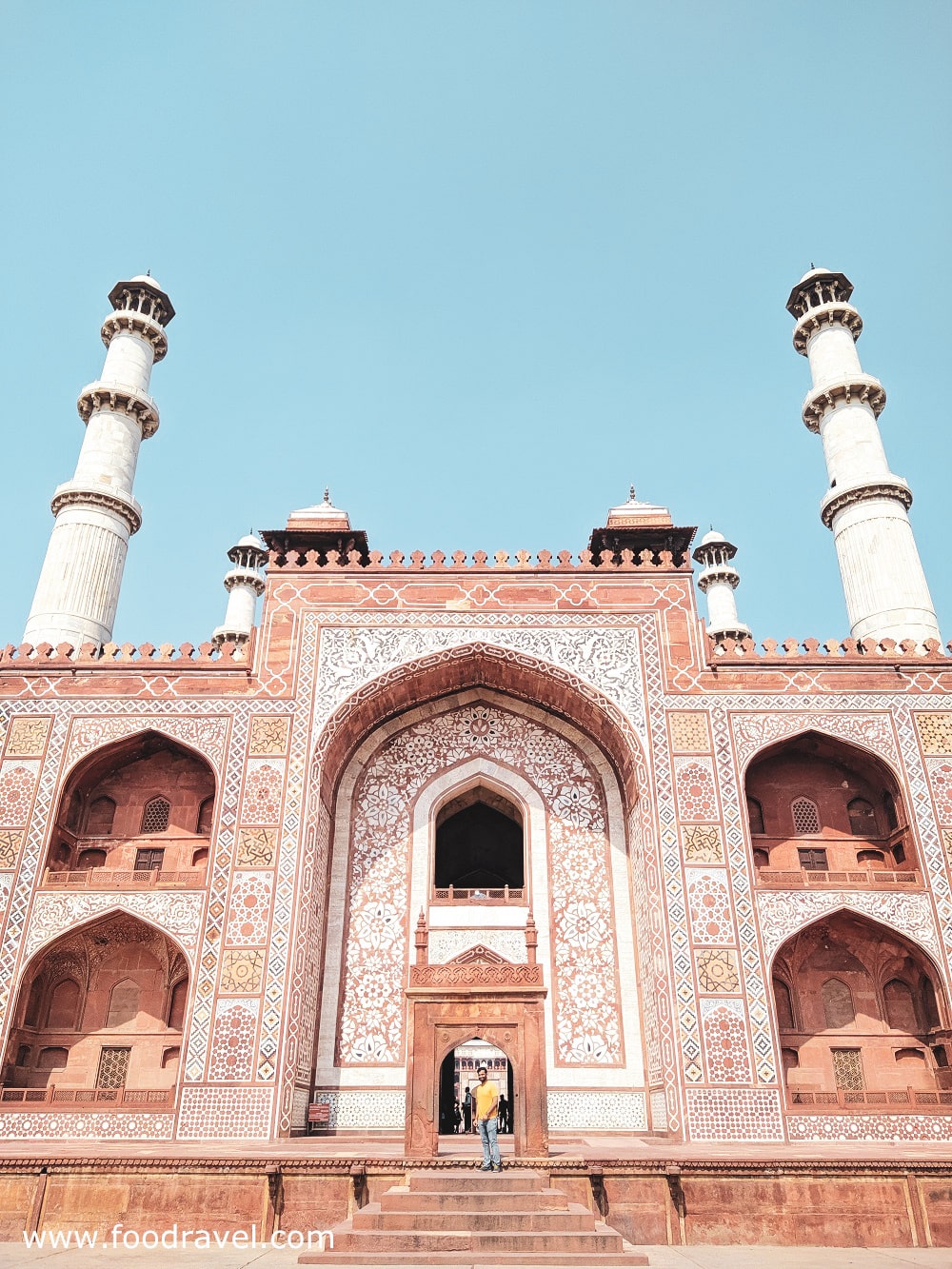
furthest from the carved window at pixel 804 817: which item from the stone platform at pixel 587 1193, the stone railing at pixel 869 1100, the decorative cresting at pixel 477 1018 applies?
the decorative cresting at pixel 477 1018

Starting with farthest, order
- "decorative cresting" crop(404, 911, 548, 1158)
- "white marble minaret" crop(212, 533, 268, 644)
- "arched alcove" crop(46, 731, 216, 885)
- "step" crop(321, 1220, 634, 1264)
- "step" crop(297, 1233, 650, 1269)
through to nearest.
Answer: "white marble minaret" crop(212, 533, 268, 644), "arched alcove" crop(46, 731, 216, 885), "decorative cresting" crop(404, 911, 548, 1158), "step" crop(321, 1220, 634, 1264), "step" crop(297, 1233, 650, 1269)

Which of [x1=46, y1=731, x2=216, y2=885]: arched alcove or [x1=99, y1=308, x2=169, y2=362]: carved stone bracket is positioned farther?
[x1=99, y1=308, x2=169, y2=362]: carved stone bracket

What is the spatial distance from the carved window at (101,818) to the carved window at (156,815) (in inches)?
18.0

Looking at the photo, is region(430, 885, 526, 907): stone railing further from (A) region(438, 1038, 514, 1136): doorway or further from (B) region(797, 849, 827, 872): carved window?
(A) region(438, 1038, 514, 1136): doorway

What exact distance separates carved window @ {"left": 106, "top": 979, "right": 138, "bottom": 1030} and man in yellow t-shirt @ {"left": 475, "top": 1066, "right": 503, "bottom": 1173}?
6343 millimetres

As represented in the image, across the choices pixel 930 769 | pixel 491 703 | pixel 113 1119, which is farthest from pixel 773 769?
pixel 113 1119

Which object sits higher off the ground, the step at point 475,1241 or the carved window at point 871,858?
the carved window at point 871,858

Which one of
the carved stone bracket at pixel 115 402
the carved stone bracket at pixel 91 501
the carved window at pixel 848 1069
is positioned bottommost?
the carved window at pixel 848 1069

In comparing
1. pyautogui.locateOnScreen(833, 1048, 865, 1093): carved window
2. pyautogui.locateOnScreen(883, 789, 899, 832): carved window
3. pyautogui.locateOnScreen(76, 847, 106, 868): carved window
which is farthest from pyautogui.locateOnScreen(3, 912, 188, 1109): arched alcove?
pyautogui.locateOnScreen(883, 789, 899, 832): carved window

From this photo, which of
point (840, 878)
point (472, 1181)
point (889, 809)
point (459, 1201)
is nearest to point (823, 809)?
point (889, 809)

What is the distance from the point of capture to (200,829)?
1346 centimetres

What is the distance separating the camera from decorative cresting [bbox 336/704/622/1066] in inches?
484

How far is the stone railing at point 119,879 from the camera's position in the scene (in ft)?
A: 39.6

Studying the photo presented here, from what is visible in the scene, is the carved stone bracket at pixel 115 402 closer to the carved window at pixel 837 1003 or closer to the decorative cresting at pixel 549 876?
the decorative cresting at pixel 549 876
